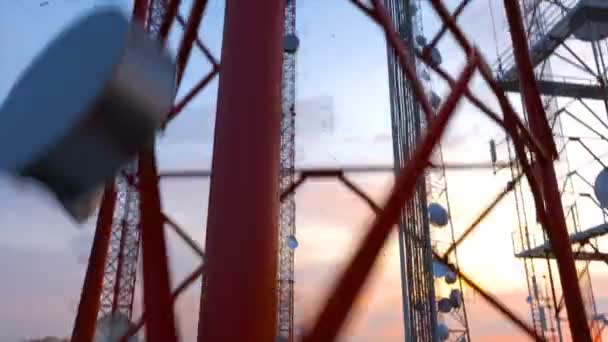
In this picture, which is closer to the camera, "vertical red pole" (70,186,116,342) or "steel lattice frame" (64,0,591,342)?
"steel lattice frame" (64,0,591,342)

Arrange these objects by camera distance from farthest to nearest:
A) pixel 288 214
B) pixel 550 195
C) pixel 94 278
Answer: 1. pixel 288 214
2. pixel 550 195
3. pixel 94 278

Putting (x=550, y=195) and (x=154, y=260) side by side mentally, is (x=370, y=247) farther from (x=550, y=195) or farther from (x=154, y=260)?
(x=550, y=195)

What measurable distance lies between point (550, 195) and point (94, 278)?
5178 mm

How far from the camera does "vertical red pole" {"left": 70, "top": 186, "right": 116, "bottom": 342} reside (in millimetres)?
5602

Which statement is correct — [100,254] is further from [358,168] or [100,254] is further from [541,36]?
[541,36]

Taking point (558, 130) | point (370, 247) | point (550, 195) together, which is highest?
point (558, 130)

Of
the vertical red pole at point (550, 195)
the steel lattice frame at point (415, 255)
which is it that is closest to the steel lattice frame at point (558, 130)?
the steel lattice frame at point (415, 255)

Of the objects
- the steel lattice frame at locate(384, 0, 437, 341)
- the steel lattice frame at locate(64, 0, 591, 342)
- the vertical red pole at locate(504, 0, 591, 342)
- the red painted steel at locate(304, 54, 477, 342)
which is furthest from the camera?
the steel lattice frame at locate(384, 0, 437, 341)

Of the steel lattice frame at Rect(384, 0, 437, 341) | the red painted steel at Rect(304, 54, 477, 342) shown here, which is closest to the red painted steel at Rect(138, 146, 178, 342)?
the red painted steel at Rect(304, 54, 477, 342)

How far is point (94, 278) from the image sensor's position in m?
5.70

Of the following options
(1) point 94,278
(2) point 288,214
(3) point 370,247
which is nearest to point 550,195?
(3) point 370,247

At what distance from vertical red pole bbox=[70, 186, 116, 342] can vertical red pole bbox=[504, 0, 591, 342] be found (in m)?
4.74

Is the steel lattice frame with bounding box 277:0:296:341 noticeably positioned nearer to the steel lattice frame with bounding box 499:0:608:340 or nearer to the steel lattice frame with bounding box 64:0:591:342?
the steel lattice frame with bounding box 499:0:608:340

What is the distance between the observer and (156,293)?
3.43 metres
